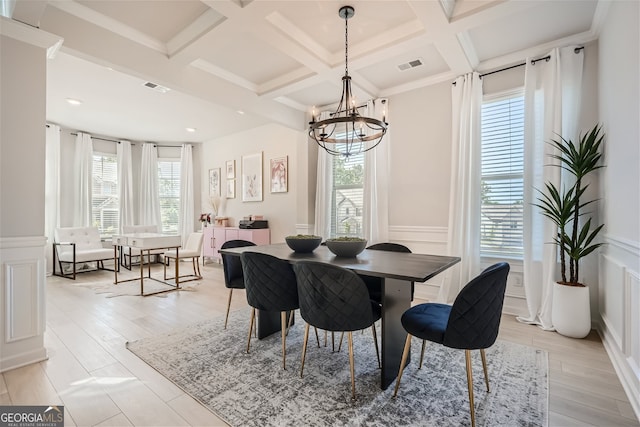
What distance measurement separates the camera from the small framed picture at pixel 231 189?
20.9 ft

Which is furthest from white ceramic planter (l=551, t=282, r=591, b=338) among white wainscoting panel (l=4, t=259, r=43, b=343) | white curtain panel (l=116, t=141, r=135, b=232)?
white curtain panel (l=116, t=141, r=135, b=232)

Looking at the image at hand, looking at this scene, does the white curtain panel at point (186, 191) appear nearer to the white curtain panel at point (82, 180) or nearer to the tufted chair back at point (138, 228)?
the tufted chair back at point (138, 228)

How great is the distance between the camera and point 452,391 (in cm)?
186

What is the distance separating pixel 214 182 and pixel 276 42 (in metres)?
4.67

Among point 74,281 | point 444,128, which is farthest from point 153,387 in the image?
point 74,281

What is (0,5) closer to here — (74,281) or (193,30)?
(193,30)

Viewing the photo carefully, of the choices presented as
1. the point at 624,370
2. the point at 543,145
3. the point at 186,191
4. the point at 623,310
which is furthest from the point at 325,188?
the point at 186,191

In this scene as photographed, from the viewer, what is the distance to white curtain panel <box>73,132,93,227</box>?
5.89 metres

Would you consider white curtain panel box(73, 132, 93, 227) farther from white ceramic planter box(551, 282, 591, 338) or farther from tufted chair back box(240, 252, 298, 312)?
white ceramic planter box(551, 282, 591, 338)

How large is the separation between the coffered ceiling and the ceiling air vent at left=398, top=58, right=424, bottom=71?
0.07 feet

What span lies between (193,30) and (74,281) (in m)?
4.67

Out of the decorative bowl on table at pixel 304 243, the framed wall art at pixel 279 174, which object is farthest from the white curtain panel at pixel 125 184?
the decorative bowl on table at pixel 304 243

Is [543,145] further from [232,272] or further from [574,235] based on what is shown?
[232,272]

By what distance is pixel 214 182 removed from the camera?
6.83m
